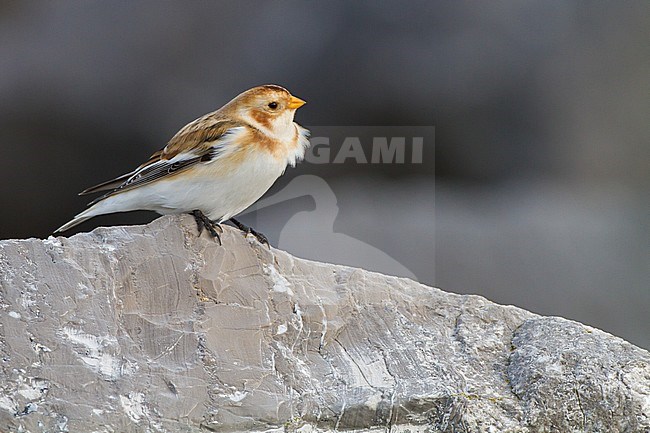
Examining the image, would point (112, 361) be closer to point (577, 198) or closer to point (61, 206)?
point (61, 206)

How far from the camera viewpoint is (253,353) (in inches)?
144

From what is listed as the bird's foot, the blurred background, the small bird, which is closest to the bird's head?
the small bird

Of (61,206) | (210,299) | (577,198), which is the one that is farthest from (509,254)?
(210,299)

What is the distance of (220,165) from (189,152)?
7.8 inches

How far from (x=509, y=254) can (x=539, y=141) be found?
1.20 m

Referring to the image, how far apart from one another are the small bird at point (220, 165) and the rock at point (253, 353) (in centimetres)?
27

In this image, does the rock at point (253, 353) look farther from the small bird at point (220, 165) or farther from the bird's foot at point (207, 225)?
the small bird at point (220, 165)

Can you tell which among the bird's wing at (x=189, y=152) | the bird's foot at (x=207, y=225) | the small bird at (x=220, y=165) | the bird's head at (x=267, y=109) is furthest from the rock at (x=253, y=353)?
the bird's head at (x=267, y=109)

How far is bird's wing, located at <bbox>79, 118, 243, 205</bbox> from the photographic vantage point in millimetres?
4258

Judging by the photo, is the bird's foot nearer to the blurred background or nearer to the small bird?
the small bird

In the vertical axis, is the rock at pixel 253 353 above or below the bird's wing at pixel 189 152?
below

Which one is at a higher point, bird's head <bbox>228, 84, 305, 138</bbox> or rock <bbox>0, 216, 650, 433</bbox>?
bird's head <bbox>228, 84, 305, 138</bbox>

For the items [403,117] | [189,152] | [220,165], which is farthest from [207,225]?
[403,117]

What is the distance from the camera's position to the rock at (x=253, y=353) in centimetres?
333
